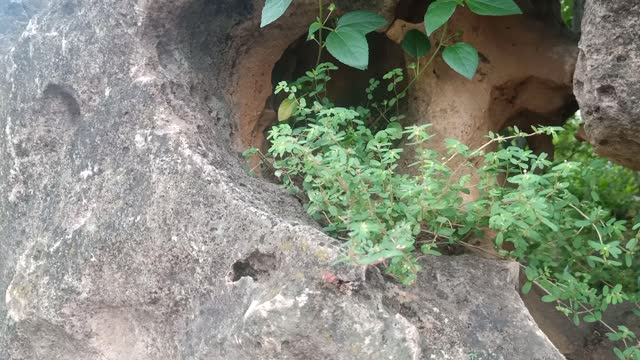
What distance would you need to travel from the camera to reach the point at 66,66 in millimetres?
1686

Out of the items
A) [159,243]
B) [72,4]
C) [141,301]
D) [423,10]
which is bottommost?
[141,301]

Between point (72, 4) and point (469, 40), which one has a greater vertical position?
point (72, 4)

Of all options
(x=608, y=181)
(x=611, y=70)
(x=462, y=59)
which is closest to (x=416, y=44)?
(x=462, y=59)

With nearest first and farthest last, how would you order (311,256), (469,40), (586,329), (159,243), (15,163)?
(311,256) → (159,243) → (15,163) → (469,40) → (586,329)

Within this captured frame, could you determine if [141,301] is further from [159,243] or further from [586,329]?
[586,329]

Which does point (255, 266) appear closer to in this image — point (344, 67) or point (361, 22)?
point (361, 22)

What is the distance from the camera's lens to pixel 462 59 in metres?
1.52

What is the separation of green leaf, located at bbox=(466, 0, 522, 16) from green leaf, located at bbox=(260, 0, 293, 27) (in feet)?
1.46

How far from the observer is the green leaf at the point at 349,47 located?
4.78ft

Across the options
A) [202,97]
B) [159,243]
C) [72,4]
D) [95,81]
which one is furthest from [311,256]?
[72,4]

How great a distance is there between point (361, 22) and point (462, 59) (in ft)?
0.87

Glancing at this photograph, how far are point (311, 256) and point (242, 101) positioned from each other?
28.4 inches

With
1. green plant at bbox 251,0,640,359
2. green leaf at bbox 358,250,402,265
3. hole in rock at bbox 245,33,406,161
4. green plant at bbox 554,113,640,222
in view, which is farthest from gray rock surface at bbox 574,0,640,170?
green plant at bbox 554,113,640,222

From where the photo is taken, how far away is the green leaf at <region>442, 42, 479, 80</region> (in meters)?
1.51
